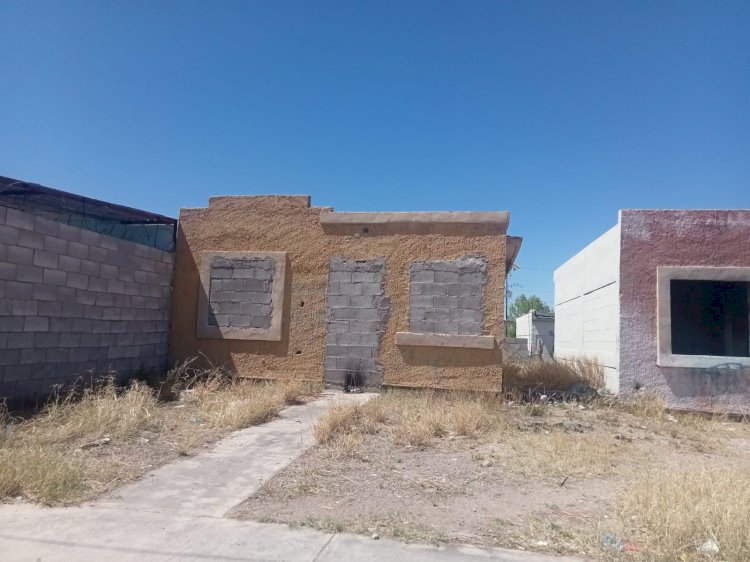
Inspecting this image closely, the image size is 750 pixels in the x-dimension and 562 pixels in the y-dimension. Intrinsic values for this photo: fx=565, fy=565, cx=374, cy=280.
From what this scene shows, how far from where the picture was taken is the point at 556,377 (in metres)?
12.2

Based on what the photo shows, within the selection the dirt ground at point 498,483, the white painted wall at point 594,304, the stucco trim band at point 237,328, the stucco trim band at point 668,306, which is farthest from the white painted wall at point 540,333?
the dirt ground at point 498,483

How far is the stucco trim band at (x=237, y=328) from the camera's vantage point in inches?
443

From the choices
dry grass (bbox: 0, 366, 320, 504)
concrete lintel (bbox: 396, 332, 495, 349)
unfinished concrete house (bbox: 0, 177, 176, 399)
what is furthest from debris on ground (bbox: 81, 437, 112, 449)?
concrete lintel (bbox: 396, 332, 495, 349)

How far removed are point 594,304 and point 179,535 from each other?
10613mm

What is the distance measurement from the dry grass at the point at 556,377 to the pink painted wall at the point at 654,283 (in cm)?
139

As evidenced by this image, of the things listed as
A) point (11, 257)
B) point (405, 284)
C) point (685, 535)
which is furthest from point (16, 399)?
point (685, 535)

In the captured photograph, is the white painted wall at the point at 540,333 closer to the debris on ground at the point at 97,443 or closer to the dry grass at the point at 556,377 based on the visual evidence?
the dry grass at the point at 556,377

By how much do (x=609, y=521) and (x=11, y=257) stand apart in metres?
8.00

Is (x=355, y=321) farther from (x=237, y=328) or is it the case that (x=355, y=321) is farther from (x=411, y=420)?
(x=411, y=420)

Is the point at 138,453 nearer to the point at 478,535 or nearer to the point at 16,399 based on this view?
the point at 16,399

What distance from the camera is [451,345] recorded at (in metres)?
10.4

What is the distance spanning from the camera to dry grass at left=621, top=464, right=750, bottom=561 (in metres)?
3.87

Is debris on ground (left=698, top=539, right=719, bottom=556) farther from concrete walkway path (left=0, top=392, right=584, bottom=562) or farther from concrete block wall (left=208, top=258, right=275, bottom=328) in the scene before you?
concrete block wall (left=208, top=258, right=275, bottom=328)

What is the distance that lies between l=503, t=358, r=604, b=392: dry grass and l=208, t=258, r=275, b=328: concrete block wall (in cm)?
511
